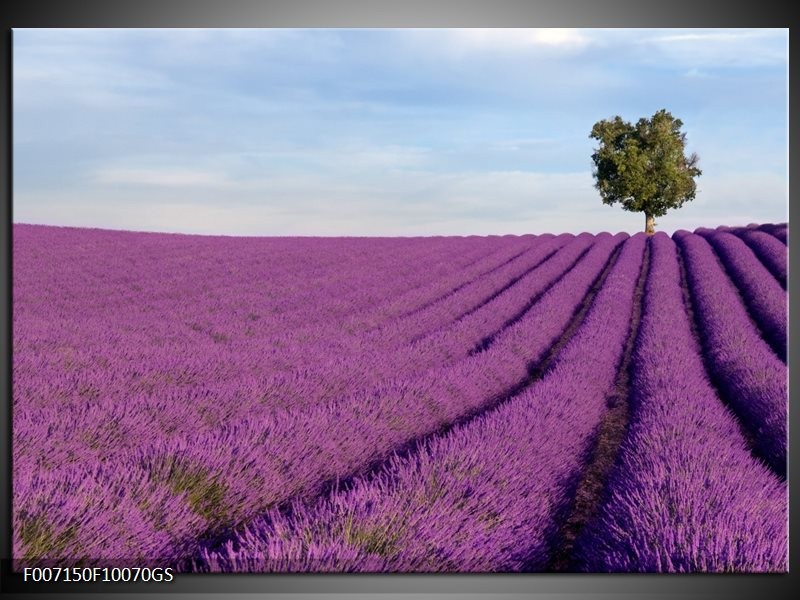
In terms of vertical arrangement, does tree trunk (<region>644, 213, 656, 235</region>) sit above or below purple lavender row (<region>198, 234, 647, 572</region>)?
above

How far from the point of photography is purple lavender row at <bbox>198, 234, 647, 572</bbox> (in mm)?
2426

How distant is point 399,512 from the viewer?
2.47 metres

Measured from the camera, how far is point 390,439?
3.74m

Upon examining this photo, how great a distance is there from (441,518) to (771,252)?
13.2 metres

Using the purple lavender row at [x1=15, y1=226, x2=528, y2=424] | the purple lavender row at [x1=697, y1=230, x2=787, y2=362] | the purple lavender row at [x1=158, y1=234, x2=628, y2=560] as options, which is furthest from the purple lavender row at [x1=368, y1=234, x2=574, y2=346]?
the purple lavender row at [x1=697, y1=230, x2=787, y2=362]

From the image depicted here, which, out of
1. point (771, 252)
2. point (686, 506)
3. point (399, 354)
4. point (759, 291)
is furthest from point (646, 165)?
point (686, 506)

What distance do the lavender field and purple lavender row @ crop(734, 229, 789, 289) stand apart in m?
1.59

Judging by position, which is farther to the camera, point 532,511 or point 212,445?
point 212,445

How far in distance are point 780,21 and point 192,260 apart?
12.2 m

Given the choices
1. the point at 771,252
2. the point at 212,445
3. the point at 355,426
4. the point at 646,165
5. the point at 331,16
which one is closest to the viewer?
the point at 212,445

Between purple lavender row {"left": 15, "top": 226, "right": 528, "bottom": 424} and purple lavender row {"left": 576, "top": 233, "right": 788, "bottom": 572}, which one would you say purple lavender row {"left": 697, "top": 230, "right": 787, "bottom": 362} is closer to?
purple lavender row {"left": 576, "top": 233, "right": 788, "bottom": 572}

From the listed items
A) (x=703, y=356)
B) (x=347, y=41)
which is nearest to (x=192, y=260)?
(x=703, y=356)

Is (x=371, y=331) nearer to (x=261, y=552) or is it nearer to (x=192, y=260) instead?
(x=261, y=552)

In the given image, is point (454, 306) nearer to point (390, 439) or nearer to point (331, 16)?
point (390, 439)
